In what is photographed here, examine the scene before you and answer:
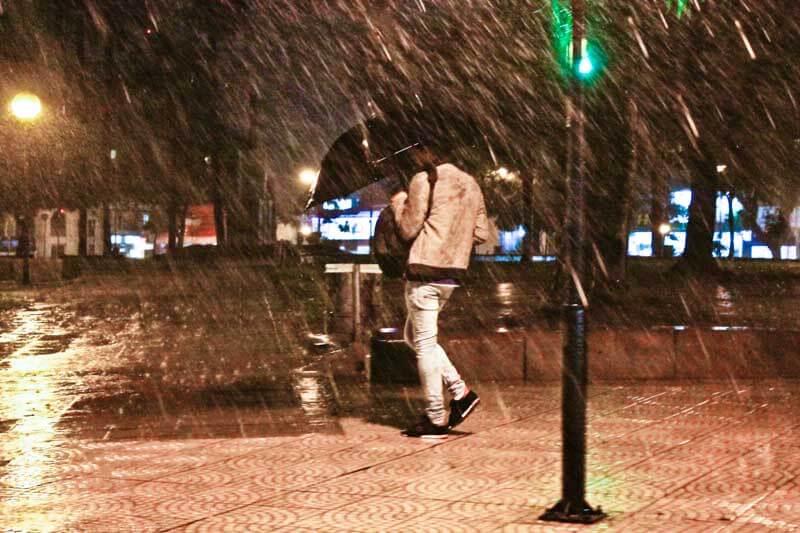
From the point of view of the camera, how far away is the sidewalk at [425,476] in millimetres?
5211

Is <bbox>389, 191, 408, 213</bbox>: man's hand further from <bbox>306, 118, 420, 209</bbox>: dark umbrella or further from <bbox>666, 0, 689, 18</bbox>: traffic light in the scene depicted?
<bbox>666, 0, 689, 18</bbox>: traffic light

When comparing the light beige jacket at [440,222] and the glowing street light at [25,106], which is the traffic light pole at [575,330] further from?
the glowing street light at [25,106]

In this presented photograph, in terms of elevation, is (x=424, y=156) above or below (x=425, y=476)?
above

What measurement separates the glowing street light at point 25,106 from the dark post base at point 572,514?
991 inches

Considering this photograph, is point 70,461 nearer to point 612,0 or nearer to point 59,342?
point 59,342

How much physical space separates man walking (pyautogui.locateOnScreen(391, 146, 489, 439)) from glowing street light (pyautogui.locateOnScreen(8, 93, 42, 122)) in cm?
2269

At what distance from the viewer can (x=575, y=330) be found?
5148mm

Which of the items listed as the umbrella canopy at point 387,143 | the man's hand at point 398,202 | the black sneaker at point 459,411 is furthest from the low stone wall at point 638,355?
the man's hand at point 398,202

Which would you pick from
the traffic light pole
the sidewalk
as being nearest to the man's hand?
the sidewalk

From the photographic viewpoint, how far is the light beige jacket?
7.11 metres

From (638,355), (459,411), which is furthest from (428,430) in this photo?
(638,355)

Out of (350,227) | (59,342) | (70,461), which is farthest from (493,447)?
(350,227)

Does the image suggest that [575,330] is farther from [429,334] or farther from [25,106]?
[25,106]

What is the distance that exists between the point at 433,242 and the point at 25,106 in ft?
75.8
